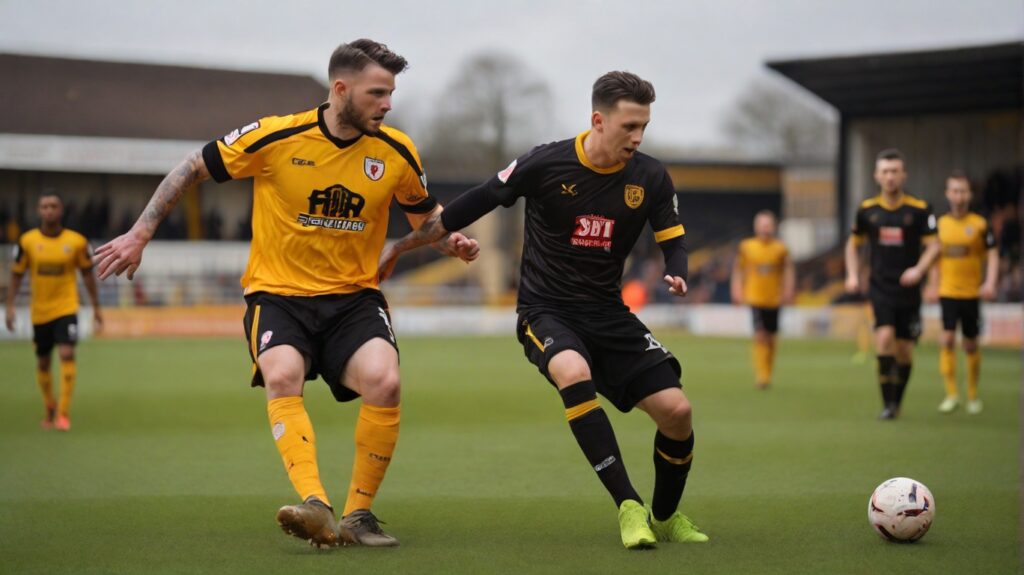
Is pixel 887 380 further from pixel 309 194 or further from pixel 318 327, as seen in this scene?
pixel 309 194

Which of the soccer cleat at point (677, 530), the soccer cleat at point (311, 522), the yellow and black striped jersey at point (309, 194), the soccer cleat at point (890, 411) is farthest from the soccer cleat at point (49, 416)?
the soccer cleat at point (890, 411)

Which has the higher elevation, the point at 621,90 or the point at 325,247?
the point at 621,90

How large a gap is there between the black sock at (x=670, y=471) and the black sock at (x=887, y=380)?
6.61 meters

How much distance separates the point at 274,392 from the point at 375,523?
2.76 ft

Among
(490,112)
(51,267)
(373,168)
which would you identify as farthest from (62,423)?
(490,112)

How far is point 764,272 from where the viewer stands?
58.6 ft

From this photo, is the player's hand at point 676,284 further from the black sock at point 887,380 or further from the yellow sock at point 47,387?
the yellow sock at point 47,387

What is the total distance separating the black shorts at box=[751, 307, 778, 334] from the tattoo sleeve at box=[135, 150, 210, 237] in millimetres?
12100

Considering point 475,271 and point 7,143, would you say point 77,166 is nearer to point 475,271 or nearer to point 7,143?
point 7,143

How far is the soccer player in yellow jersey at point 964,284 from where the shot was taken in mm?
13688

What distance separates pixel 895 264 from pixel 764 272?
17.7 ft

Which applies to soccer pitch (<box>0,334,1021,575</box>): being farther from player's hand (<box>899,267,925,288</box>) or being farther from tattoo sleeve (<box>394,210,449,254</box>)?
tattoo sleeve (<box>394,210,449,254</box>)

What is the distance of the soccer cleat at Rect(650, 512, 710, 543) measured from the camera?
21.0 feet

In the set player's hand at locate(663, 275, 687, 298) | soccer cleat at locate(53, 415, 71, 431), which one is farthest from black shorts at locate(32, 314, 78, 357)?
player's hand at locate(663, 275, 687, 298)
